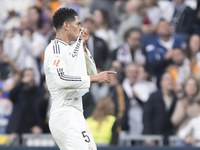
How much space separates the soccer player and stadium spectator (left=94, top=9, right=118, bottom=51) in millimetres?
5479

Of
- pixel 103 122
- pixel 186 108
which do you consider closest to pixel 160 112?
pixel 186 108

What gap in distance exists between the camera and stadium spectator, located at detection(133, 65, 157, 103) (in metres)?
8.94

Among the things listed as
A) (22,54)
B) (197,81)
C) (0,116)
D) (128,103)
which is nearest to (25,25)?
(22,54)

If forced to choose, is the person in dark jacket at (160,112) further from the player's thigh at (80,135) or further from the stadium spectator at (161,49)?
the player's thigh at (80,135)

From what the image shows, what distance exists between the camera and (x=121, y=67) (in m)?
9.48

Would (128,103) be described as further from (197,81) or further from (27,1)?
(27,1)

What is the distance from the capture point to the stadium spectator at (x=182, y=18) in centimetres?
1028

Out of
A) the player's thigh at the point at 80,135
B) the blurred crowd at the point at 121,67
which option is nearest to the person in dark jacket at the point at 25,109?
the blurred crowd at the point at 121,67

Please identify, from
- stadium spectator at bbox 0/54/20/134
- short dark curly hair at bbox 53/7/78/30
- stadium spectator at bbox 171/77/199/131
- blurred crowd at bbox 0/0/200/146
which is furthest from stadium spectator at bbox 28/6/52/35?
short dark curly hair at bbox 53/7/78/30

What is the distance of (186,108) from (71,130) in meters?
4.25

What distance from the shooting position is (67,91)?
4805 mm

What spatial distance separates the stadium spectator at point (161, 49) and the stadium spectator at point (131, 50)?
0.71 feet

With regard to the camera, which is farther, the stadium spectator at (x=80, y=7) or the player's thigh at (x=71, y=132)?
the stadium spectator at (x=80, y=7)

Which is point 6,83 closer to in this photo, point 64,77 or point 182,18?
point 182,18
